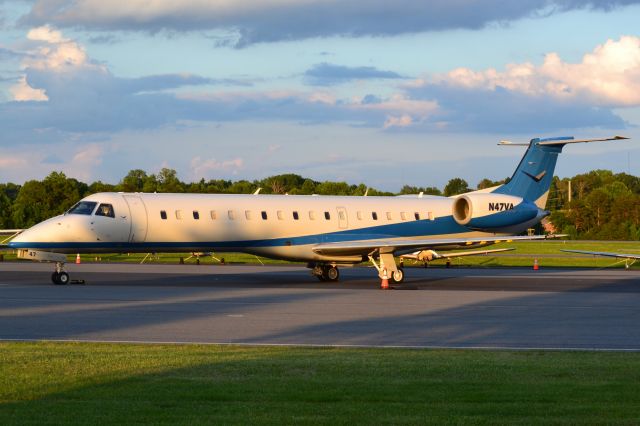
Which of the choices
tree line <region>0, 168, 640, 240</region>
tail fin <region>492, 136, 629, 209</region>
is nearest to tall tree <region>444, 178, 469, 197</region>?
tree line <region>0, 168, 640, 240</region>

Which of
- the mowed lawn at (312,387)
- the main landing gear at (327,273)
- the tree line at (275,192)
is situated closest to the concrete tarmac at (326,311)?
the main landing gear at (327,273)

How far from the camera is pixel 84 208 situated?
31.5 meters

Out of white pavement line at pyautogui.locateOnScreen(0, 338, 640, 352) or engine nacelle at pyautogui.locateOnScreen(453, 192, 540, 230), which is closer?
white pavement line at pyautogui.locateOnScreen(0, 338, 640, 352)

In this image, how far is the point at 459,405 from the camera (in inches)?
376

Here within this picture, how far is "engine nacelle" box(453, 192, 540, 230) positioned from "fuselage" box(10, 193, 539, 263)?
290mm

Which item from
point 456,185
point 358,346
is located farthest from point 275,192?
point 358,346

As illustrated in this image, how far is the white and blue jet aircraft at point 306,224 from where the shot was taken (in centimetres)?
3114

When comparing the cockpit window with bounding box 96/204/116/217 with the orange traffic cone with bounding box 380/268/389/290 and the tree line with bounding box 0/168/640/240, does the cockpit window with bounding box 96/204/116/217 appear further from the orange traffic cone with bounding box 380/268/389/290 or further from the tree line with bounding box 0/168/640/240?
the tree line with bounding box 0/168/640/240

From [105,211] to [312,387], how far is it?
22160 mm

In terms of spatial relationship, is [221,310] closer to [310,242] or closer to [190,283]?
[190,283]

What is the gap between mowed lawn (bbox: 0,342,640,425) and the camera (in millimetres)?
8984

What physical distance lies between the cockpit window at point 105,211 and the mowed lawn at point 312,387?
683 inches

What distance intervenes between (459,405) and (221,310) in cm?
1311

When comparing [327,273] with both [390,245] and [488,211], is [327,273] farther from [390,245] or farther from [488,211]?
[488,211]
